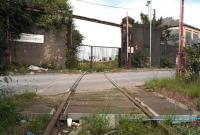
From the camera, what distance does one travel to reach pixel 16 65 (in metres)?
33.0

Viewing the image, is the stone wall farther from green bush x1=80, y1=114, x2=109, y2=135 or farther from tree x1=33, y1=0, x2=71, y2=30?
green bush x1=80, y1=114, x2=109, y2=135

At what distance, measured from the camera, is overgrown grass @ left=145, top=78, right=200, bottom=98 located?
47.1 ft

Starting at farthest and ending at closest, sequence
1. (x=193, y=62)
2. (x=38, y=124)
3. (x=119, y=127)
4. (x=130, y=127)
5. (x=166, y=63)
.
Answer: (x=166, y=63), (x=193, y=62), (x=38, y=124), (x=119, y=127), (x=130, y=127)

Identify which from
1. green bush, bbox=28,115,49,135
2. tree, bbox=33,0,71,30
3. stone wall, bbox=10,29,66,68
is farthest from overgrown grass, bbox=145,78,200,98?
tree, bbox=33,0,71,30

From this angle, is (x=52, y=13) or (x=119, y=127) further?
(x=52, y=13)

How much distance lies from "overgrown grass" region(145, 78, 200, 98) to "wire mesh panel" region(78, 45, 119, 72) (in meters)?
18.8

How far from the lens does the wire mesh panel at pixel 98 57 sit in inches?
1515

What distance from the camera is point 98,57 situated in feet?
134

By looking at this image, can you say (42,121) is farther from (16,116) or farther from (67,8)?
(67,8)

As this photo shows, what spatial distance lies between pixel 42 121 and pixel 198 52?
9.27 m

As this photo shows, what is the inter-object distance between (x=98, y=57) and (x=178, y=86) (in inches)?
976

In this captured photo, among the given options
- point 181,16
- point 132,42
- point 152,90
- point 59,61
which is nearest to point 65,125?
point 152,90

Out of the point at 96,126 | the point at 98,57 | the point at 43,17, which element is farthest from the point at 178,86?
the point at 98,57

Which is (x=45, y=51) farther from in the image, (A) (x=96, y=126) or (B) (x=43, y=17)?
(A) (x=96, y=126)
